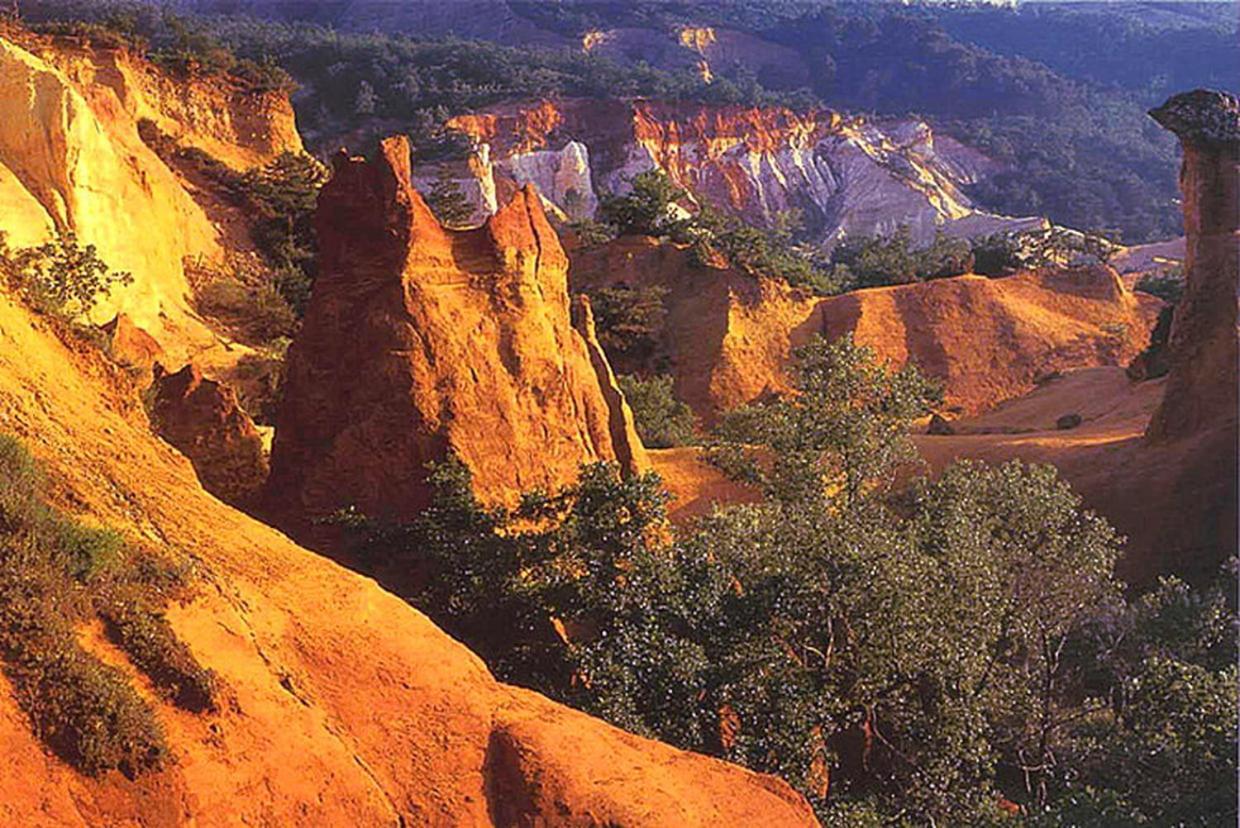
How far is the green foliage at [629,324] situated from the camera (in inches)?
1384

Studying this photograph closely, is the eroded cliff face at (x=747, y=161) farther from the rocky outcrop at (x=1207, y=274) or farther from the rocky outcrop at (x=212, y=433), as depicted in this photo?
the rocky outcrop at (x=212, y=433)

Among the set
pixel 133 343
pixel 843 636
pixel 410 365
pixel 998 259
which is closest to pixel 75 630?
pixel 410 365

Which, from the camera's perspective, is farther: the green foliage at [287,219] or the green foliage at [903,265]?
the green foliage at [903,265]

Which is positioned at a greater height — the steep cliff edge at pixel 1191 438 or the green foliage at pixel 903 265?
the steep cliff edge at pixel 1191 438

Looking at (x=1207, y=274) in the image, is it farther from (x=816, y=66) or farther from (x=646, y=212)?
(x=816, y=66)

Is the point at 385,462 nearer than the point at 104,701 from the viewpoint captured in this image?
No

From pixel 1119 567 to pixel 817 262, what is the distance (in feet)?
162

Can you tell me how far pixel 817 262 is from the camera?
66625 millimetres

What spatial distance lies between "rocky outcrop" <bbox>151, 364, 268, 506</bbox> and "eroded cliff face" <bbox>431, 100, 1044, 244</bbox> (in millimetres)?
50355

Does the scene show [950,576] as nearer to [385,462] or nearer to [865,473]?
[865,473]

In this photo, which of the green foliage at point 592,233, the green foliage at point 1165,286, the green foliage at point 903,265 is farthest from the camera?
the green foliage at point 903,265

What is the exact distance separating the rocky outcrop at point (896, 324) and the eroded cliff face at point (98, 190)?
15.8m

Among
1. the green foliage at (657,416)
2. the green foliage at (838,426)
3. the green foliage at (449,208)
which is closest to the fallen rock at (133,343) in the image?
the green foliage at (838,426)

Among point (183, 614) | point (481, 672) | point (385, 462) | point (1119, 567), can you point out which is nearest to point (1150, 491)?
point (1119, 567)
